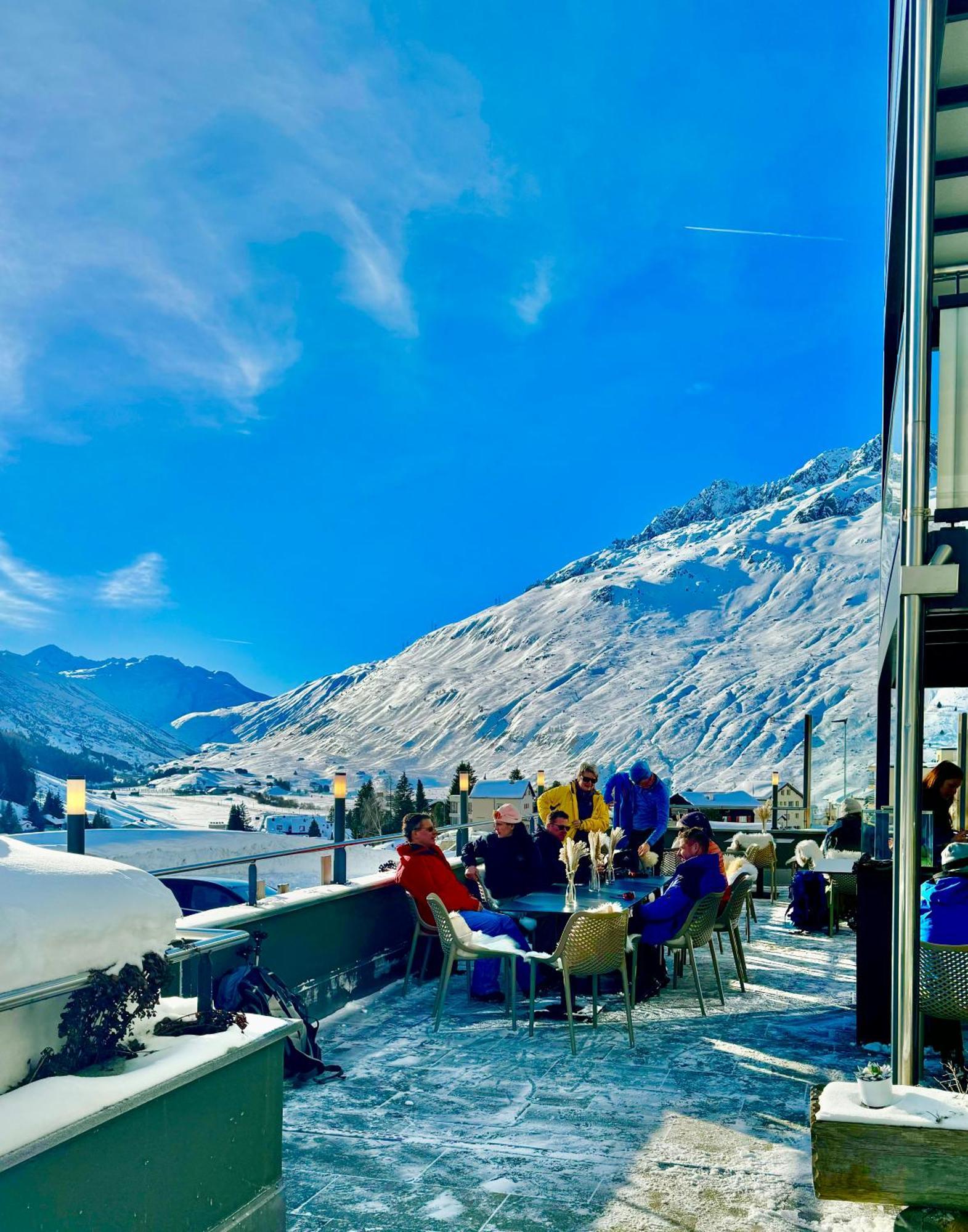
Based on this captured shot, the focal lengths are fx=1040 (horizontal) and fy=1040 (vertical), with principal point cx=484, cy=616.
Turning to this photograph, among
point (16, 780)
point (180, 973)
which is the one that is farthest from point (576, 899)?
point (16, 780)

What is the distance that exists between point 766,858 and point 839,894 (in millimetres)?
2531

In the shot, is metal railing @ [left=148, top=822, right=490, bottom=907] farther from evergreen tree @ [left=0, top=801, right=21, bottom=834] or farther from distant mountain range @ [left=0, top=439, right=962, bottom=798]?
distant mountain range @ [left=0, top=439, right=962, bottom=798]

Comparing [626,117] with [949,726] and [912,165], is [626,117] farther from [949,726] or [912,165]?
[912,165]

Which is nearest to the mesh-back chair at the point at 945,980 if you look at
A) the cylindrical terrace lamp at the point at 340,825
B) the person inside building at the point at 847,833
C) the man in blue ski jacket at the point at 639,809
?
the cylindrical terrace lamp at the point at 340,825

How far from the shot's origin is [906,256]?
2.52 m

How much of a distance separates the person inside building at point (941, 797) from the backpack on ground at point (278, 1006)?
11.2ft

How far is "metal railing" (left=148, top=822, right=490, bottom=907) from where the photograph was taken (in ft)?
13.9

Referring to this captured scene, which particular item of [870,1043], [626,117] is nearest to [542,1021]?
[870,1043]

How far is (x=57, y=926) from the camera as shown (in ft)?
7.14

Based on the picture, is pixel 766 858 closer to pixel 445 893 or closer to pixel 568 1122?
pixel 445 893

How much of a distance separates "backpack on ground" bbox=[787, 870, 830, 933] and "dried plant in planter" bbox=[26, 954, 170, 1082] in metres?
7.79

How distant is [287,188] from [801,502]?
127 meters

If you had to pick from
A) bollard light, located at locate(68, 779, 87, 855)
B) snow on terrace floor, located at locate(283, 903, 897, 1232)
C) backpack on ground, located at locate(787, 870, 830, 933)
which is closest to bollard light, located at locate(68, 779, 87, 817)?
bollard light, located at locate(68, 779, 87, 855)

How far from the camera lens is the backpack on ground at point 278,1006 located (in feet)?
13.4
